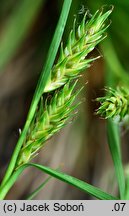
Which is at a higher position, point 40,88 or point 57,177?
point 40,88

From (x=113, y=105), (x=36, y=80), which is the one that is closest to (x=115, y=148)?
(x=113, y=105)

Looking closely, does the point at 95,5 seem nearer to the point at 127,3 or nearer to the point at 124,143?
the point at 127,3

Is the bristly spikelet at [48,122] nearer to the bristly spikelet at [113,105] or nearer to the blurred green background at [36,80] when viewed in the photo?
the bristly spikelet at [113,105]

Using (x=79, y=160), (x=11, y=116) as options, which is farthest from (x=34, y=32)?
(x=79, y=160)

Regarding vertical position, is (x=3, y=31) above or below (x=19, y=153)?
above

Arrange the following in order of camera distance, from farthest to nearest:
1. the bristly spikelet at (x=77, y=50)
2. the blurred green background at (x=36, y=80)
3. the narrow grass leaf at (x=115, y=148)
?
the blurred green background at (x=36, y=80) → the narrow grass leaf at (x=115, y=148) → the bristly spikelet at (x=77, y=50)

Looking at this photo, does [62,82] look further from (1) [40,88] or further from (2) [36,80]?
(2) [36,80]

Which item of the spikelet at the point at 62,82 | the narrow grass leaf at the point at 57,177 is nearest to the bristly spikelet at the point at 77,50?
the spikelet at the point at 62,82
